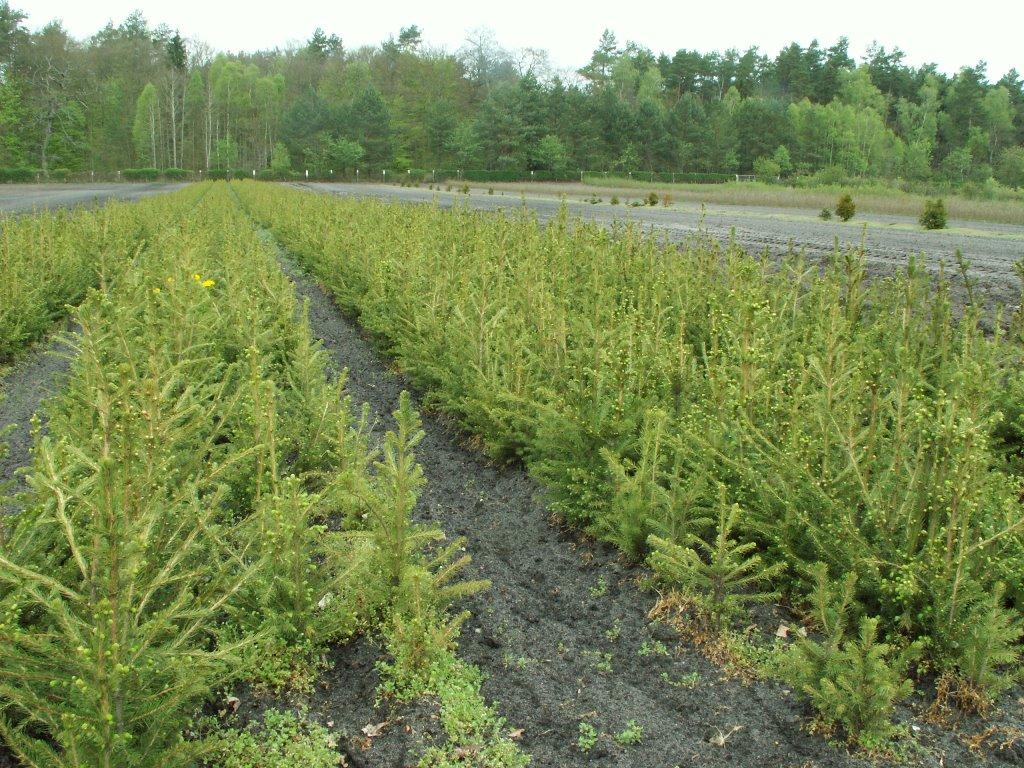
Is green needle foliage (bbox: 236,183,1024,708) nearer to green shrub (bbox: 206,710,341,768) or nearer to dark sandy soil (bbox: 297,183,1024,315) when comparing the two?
green shrub (bbox: 206,710,341,768)

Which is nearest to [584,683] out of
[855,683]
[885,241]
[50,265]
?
[855,683]

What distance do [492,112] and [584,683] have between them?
7131 cm

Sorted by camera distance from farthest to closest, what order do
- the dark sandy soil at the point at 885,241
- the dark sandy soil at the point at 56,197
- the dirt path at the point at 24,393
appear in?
the dark sandy soil at the point at 56,197 < the dark sandy soil at the point at 885,241 < the dirt path at the point at 24,393

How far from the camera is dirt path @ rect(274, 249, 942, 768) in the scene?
9.46 feet

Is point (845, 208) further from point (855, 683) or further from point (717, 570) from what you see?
point (855, 683)

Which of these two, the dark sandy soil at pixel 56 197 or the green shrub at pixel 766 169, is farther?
the green shrub at pixel 766 169

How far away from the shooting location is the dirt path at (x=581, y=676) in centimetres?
288

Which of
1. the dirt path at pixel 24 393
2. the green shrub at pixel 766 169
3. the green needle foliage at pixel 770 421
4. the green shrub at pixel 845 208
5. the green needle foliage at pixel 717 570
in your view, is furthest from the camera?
the green shrub at pixel 766 169

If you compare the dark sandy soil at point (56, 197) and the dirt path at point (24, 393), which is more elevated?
the dark sandy soil at point (56, 197)

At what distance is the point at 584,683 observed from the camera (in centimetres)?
331

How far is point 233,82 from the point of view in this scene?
10044 centimetres

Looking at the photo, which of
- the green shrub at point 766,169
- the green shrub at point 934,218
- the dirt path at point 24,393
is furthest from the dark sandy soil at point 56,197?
the green shrub at point 766,169

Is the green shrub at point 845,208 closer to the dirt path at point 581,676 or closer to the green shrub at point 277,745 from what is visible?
the dirt path at point 581,676

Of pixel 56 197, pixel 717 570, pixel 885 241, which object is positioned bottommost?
pixel 717 570
